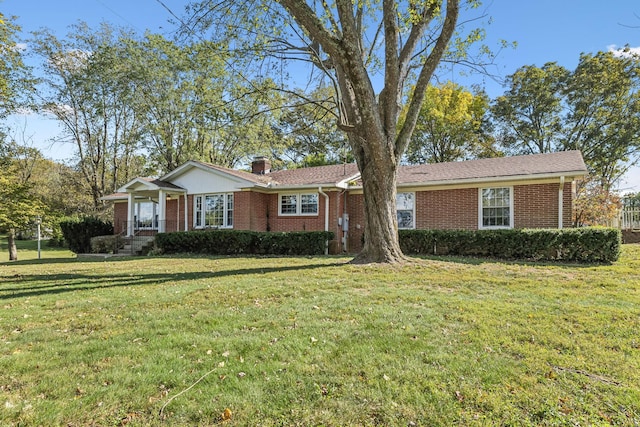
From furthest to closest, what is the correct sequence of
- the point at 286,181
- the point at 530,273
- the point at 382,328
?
the point at 286,181 < the point at 530,273 < the point at 382,328

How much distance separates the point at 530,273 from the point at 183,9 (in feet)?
36.6

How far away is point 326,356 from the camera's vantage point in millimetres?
3609

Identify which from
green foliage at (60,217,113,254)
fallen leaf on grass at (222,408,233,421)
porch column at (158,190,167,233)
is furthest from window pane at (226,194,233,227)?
fallen leaf on grass at (222,408,233,421)

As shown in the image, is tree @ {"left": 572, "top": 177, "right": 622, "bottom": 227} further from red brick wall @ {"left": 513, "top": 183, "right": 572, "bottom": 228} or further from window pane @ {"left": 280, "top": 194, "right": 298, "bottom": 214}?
window pane @ {"left": 280, "top": 194, "right": 298, "bottom": 214}

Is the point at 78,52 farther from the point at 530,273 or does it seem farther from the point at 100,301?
the point at 530,273

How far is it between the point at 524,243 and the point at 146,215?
18.9 metres

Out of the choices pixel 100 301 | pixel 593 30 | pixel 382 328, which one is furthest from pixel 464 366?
pixel 100 301

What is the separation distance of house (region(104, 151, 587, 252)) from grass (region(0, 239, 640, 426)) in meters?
6.06

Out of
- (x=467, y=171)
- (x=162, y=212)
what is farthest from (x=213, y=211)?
(x=467, y=171)

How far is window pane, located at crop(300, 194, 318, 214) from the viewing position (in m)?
16.0

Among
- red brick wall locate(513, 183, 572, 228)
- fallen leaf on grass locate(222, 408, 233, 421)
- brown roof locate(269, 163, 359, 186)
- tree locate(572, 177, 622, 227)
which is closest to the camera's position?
fallen leaf on grass locate(222, 408, 233, 421)

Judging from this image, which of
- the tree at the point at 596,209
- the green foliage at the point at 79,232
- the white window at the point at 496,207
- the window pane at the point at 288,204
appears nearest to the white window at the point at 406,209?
the white window at the point at 496,207

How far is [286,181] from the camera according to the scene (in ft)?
57.0

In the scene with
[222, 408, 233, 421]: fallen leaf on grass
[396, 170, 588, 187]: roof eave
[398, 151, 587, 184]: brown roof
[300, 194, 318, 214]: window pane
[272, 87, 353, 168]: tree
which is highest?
[272, 87, 353, 168]: tree
